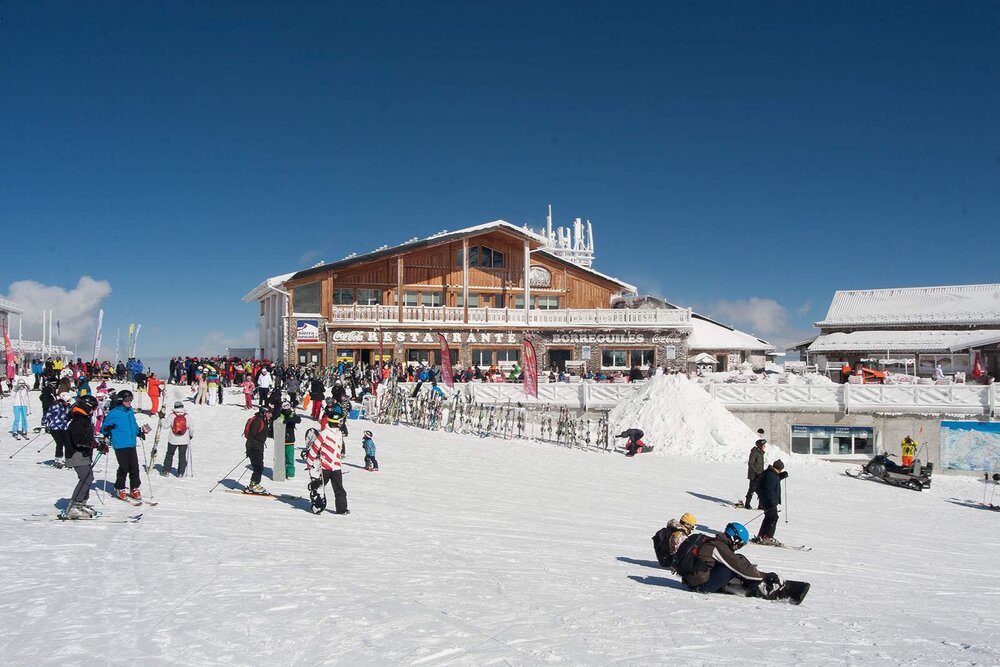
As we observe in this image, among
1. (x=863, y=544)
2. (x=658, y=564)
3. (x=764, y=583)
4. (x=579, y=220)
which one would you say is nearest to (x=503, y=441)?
(x=863, y=544)

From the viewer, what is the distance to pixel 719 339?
43156mm

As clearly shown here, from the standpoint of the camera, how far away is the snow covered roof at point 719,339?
138ft

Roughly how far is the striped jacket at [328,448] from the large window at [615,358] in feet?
95.2

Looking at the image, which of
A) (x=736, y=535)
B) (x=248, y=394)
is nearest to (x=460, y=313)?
(x=248, y=394)

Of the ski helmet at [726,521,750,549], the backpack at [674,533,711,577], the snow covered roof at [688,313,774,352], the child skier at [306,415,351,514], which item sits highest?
the snow covered roof at [688,313,774,352]

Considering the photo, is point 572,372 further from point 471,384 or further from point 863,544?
point 863,544

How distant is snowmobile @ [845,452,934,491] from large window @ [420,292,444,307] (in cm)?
2316

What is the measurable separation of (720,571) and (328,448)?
19.0 ft

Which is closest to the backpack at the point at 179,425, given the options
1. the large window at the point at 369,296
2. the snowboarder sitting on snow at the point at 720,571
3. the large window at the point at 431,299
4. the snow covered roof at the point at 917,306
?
the snowboarder sitting on snow at the point at 720,571

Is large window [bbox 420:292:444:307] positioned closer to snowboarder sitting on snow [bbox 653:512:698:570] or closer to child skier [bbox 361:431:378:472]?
child skier [bbox 361:431:378:472]

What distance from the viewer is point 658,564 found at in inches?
372

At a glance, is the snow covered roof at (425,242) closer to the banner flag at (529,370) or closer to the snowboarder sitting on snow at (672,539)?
the banner flag at (529,370)

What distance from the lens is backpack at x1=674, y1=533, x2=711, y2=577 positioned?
8.04 meters

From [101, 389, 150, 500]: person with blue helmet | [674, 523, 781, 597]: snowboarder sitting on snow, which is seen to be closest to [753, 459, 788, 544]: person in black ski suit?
[674, 523, 781, 597]: snowboarder sitting on snow
